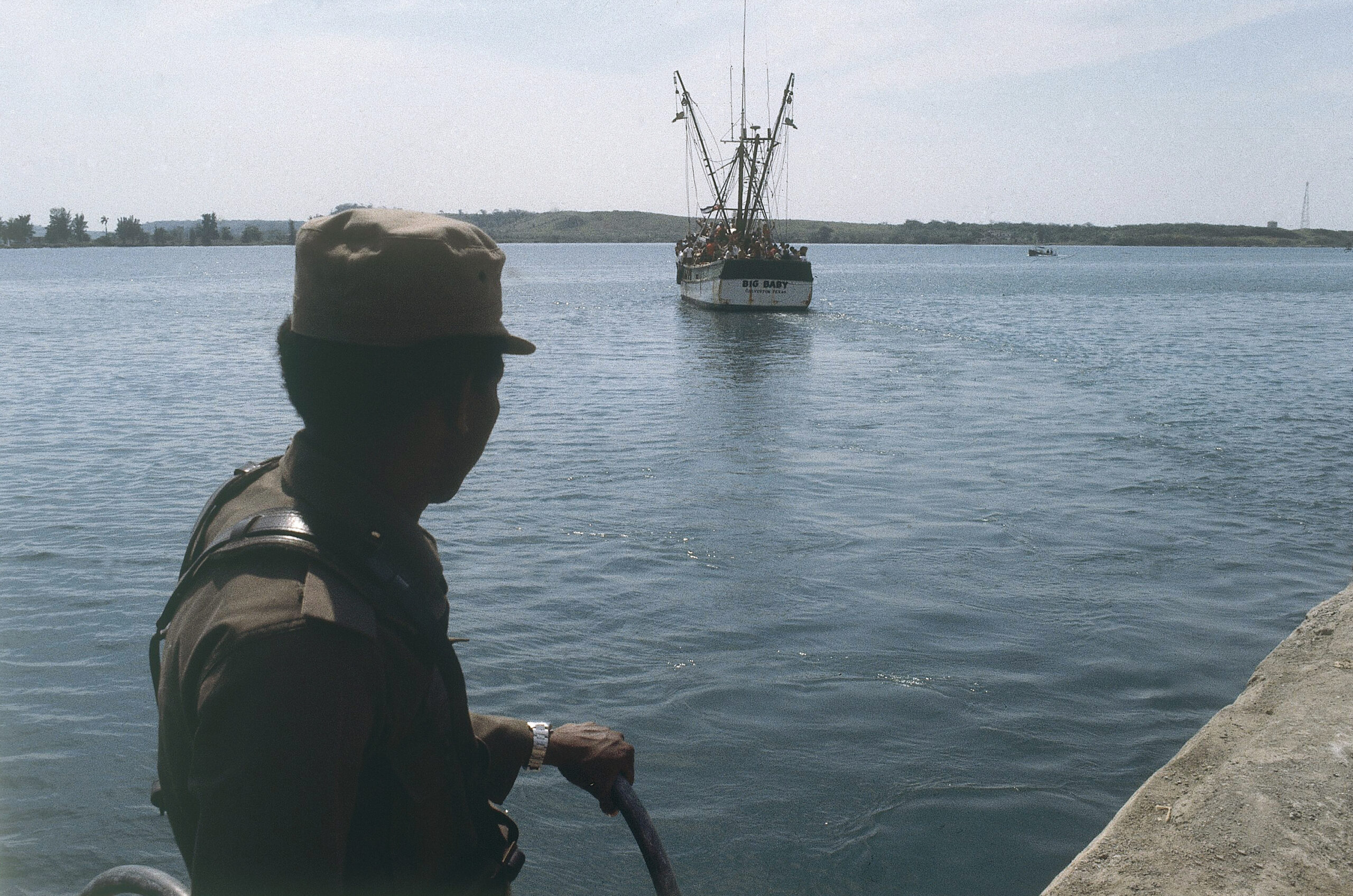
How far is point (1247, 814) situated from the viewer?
150 inches

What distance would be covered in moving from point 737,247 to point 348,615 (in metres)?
53.0

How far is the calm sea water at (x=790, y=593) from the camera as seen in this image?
19.3ft

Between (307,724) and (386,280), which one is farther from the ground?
(386,280)

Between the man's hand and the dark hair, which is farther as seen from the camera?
the man's hand

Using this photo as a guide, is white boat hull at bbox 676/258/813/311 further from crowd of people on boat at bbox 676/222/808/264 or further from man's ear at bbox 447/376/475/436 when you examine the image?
man's ear at bbox 447/376/475/436

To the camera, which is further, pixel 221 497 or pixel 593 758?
pixel 593 758

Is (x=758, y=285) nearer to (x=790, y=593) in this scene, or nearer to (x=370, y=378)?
(x=790, y=593)

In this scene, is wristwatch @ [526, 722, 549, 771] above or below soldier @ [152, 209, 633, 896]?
below

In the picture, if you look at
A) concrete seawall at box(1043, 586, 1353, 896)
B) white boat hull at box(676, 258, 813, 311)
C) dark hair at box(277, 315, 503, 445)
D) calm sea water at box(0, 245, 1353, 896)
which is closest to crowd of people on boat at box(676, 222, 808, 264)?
white boat hull at box(676, 258, 813, 311)

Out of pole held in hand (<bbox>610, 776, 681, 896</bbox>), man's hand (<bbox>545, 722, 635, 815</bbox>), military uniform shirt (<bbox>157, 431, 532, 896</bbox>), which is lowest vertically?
pole held in hand (<bbox>610, 776, 681, 896</bbox>)

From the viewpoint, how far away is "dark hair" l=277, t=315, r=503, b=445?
67.9 inches

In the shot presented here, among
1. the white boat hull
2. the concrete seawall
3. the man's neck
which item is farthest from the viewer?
the white boat hull

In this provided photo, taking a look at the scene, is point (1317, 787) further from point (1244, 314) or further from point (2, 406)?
point (1244, 314)

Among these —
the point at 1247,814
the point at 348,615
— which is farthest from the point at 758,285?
the point at 348,615
